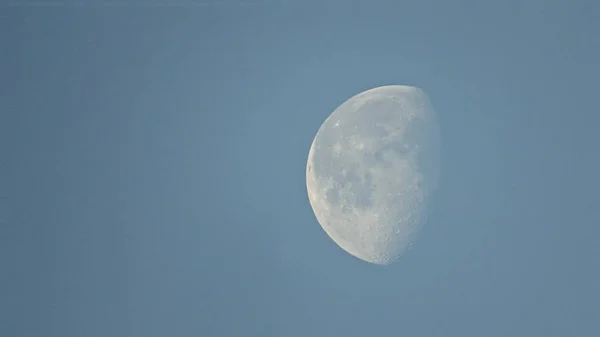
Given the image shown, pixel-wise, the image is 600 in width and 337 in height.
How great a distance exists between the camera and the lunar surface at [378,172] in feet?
23.2

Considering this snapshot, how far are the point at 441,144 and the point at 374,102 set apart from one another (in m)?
0.84

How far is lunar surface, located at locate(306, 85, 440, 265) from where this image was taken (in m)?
7.07

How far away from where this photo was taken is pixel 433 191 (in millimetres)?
7332

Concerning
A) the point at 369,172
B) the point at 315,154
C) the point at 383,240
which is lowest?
the point at 383,240

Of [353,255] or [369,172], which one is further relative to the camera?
[353,255]

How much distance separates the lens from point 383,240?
7.28 m

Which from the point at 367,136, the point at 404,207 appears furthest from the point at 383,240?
the point at 367,136

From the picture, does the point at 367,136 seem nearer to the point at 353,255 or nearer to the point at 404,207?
the point at 404,207

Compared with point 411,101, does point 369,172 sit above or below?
below

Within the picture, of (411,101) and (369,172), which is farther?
(411,101)

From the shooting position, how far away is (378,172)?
704 cm

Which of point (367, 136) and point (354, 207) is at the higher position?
point (367, 136)

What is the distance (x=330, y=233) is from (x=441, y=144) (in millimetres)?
1516

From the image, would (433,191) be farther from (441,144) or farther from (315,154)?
(315,154)
